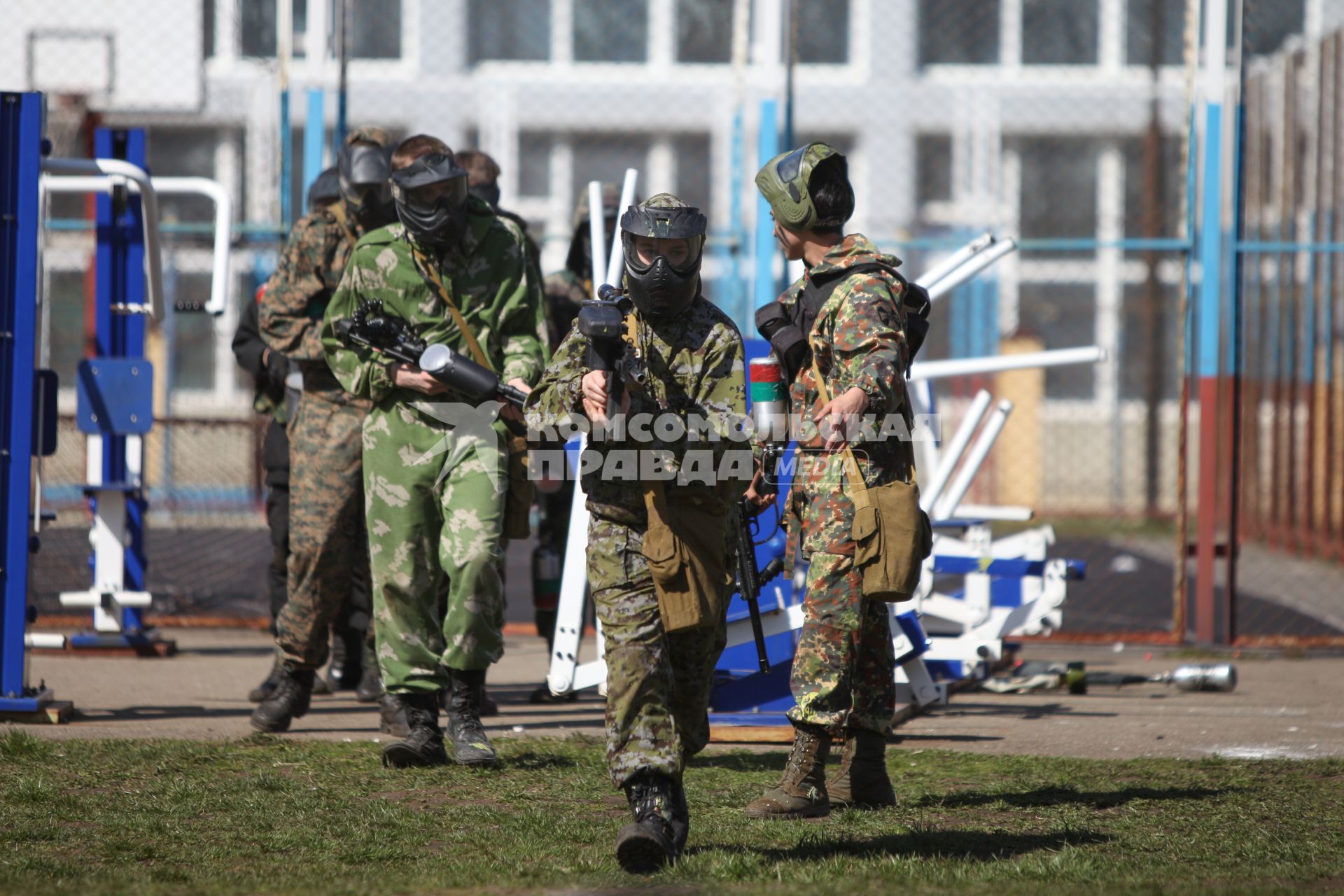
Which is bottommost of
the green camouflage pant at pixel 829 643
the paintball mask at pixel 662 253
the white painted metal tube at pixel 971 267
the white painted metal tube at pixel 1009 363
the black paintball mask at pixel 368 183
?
the green camouflage pant at pixel 829 643

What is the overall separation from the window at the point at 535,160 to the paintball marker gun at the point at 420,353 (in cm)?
1258

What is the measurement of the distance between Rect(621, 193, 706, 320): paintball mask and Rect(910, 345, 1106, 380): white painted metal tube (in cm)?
259

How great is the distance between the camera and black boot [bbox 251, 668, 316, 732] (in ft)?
18.3

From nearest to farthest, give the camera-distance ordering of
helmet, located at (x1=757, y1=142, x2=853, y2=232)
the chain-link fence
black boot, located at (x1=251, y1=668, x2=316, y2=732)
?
helmet, located at (x1=757, y1=142, x2=853, y2=232) < black boot, located at (x1=251, y1=668, x2=316, y2=732) < the chain-link fence

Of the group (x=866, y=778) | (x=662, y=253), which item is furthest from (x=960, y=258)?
(x=662, y=253)

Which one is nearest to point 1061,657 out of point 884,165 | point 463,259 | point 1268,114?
point 463,259

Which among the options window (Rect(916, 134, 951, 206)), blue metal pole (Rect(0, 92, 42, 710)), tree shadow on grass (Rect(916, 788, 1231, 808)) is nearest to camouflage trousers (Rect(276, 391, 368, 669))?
blue metal pole (Rect(0, 92, 42, 710))

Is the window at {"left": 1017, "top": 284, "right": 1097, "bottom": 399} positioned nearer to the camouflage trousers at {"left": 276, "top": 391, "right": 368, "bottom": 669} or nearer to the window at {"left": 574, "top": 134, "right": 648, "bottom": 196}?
the window at {"left": 574, "top": 134, "right": 648, "bottom": 196}

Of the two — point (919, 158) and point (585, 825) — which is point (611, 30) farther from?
point (585, 825)

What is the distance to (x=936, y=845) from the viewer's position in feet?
13.3

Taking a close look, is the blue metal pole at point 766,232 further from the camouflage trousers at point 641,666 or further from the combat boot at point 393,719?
the camouflage trousers at point 641,666

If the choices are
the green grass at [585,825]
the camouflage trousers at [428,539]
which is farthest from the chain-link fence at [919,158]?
the camouflage trousers at [428,539]

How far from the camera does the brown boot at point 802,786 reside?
438 cm

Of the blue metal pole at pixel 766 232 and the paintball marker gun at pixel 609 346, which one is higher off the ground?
the blue metal pole at pixel 766 232
